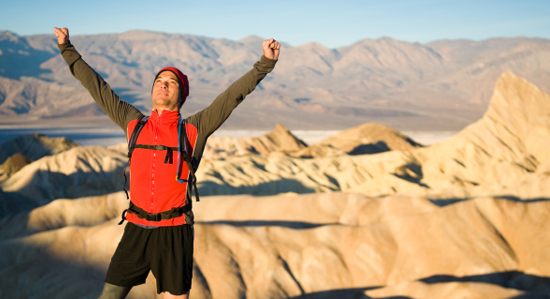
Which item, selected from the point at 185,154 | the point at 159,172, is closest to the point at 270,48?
the point at 185,154

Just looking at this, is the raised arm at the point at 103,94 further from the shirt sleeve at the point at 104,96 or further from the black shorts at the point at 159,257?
the black shorts at the point at 159,257

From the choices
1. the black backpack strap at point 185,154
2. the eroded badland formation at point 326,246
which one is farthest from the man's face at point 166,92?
the eroded badland formation at point 326,246

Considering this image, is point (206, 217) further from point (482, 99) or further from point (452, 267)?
point (482, 99)

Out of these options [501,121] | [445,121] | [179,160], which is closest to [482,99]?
[445,121]

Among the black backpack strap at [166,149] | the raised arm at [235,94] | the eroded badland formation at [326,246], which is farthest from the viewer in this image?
the eroded badland formation at [326,246]

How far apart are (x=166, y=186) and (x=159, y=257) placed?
0.53m

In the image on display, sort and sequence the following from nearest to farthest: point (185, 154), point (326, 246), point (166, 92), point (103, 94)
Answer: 1. point (185, 154)
2. point (166, 92)
3. point (103, 94)
4. point (326, 246)

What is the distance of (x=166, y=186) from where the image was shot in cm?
371

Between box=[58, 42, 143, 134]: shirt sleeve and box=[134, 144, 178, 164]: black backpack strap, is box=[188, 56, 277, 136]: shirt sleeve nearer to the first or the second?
box=[134, 144, 178, 164]: black backpack strap

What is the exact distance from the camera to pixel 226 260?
1095cm

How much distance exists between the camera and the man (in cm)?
372

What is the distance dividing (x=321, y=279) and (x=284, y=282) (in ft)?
2.62

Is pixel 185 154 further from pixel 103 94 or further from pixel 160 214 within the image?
pixel 103 94

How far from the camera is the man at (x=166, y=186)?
3723mm
